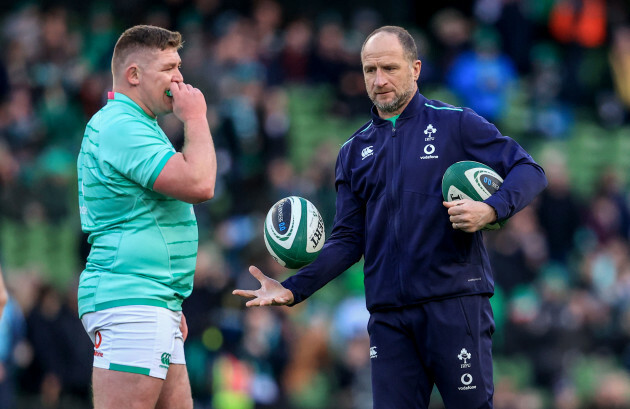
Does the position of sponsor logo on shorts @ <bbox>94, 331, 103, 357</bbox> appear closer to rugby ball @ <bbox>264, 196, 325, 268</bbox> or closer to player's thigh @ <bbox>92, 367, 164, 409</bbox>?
player's thigh @ <bbox>92, 367, 164, 409</bbox>

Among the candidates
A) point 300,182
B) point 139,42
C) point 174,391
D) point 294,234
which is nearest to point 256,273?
point 294,234

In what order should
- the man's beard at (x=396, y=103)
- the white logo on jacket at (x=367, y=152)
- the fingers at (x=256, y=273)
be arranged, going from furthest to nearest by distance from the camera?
the white logo on jacket at (x=367, y=152)
the man's beard at (x=396, y=103)
the fingers at (x=256, y=273)

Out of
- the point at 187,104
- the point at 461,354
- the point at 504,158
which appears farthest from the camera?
the point at 504,158

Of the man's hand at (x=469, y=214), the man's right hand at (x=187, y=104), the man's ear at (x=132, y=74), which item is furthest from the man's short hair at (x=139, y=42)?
the man's hand at (x=469, y=214)

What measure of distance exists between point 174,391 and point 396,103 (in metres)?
2.08

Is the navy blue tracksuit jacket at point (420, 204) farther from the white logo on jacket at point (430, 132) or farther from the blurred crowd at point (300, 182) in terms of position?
the blurred crowd at point (300, 182)

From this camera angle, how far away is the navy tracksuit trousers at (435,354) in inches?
236

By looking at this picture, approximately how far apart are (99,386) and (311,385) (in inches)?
294

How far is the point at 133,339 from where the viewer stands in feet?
18.0

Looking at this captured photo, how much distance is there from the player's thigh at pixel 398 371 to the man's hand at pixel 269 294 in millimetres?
575

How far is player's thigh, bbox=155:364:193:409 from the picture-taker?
19.0ft

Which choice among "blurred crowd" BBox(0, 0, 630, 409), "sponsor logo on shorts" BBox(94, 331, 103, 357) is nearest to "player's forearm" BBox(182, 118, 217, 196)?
"sponsor logo on shorts" BBox(94, 331, 103, 357)

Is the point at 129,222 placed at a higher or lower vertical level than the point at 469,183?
lower

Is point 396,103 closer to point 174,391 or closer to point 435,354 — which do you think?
point 435,354
